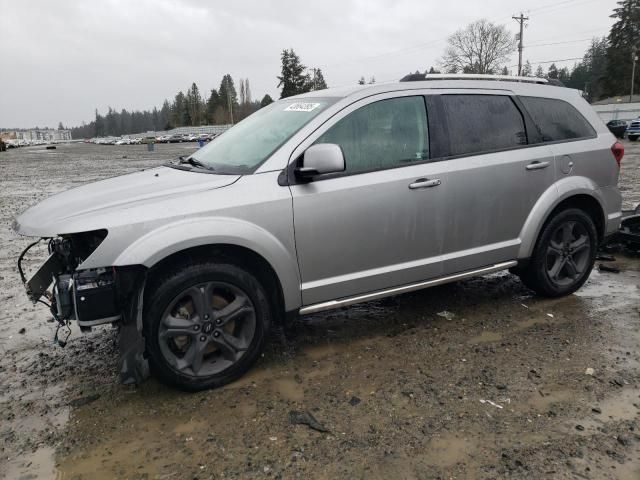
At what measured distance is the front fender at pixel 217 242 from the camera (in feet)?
9.40

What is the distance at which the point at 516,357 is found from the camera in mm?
3541

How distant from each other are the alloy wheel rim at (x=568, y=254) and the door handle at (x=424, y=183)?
4.66 feet

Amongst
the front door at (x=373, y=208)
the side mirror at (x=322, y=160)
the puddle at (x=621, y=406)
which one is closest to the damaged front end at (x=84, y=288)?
the front door at (x=373, y=208)

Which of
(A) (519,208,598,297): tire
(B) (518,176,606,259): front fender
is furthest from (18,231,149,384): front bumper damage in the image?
(A) (519,208,598,297): tire

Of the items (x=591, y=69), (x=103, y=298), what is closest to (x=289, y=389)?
(x=103, y=298)

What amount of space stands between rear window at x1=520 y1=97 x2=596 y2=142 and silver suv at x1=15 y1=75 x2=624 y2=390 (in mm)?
13

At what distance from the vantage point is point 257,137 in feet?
12.5

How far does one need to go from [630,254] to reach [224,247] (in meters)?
5.16

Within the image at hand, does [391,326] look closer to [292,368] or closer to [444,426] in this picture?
[292,368]

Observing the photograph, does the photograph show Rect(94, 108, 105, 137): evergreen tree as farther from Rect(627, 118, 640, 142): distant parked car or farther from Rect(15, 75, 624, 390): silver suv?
Rect(15, 75, 624, 390): silver suv

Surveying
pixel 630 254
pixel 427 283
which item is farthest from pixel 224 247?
pixel 630 254

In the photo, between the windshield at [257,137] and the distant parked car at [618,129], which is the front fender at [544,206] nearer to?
the distant parked car at [618,129]

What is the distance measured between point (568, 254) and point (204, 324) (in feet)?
10.9

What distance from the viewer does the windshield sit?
3.46 m
